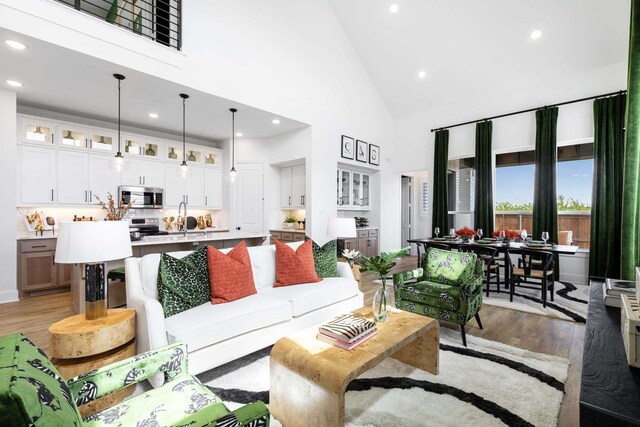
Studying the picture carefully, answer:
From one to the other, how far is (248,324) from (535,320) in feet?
10.4

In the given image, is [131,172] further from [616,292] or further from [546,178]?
[546,178]

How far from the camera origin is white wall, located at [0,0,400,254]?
3.35 metres

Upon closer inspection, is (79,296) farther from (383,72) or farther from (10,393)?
(383,72)

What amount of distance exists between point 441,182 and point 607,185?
273 cm

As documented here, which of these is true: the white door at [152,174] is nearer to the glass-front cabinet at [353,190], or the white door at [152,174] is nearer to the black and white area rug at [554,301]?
the glass-front cabinet at [353,190]

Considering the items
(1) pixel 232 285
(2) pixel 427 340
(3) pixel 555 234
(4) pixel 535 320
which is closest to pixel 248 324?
(1) pixel 232 285

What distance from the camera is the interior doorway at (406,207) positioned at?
8.55 m

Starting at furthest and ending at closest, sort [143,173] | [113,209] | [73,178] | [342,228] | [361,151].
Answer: [361,151], [143,173], [73,178], [113,209], [342,228]

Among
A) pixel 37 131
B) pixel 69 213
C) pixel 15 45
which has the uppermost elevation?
pixel 15 45

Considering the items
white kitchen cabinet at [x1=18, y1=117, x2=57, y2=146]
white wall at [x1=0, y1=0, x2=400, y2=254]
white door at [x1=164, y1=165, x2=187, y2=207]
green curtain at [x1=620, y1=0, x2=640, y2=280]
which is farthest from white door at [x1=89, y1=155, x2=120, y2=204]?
green curtain at [x1=620, y1=0, x2=640, y2=280]

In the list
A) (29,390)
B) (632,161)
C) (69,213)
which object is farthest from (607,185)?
(69,213)

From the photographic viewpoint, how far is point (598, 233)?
491 centimetres

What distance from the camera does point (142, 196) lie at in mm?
5773

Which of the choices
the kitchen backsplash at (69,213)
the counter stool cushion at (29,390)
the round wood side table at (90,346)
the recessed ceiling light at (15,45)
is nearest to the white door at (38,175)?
the kitchen backsplash at (69,213)
